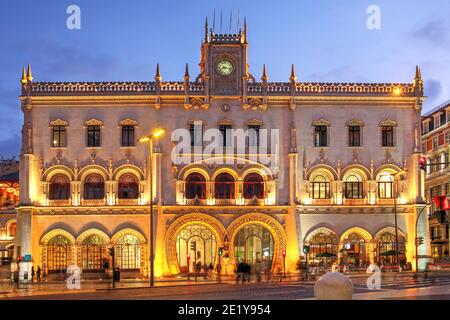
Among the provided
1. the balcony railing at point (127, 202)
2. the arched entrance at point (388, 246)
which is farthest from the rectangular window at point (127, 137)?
the arched entrance at point (388, 246)

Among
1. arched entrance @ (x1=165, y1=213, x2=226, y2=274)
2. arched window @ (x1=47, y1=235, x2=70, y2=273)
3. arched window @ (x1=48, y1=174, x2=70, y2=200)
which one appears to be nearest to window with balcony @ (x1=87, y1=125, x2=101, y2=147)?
arched window @ (x1=48, y1=174, x2=70, y2=200)

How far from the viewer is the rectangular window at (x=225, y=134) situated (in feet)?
205

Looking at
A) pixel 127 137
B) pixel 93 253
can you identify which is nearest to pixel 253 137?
pixel 127 137

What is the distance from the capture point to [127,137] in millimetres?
62406

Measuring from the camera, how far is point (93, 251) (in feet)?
201

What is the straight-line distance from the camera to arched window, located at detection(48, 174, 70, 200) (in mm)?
61781

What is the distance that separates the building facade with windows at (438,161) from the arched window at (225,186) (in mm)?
26791

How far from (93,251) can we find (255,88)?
17929mm

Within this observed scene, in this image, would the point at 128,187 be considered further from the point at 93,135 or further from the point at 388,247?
the point at 388,247

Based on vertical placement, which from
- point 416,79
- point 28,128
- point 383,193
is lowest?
point 383,193

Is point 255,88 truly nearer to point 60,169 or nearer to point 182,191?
point 182,191

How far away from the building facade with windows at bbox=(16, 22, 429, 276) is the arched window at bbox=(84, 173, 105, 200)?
8cm

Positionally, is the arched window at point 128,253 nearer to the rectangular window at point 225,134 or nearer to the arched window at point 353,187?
the rectangular window at point 225,134
